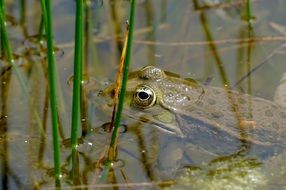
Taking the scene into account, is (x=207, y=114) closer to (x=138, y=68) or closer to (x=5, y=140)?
(x=138, y=68)

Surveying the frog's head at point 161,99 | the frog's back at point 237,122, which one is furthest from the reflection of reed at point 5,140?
the frog's back at point 237,122

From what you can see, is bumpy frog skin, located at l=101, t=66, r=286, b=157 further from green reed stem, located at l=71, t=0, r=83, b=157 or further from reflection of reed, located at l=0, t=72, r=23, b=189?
green reed stem, located at l=71, t=0, r=83, b=157

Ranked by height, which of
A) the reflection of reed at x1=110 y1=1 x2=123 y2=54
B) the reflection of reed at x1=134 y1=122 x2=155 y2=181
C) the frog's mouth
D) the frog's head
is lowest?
the reflection of reed at x1=134 y1=122 x2=155 y2=181

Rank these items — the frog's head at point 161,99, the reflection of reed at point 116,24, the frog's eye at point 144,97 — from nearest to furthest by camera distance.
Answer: the frog's eye at point 144,97 → the frog's head at point 161,99 → the reflection of reed at point 116,24

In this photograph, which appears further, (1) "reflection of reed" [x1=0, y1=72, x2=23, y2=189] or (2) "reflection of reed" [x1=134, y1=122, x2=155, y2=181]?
(2) "reflection of reed" [x1=134, y1=122, x2=155, y2=181]

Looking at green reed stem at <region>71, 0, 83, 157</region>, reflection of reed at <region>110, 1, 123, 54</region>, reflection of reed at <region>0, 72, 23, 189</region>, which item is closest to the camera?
green reed stem at <region>71, 0, 83, 157</region>

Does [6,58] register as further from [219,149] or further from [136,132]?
[219,149]

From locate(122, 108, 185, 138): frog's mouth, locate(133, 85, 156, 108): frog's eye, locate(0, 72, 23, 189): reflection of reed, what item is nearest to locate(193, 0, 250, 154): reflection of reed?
locate(122, 108, 185, 138): frog's mouth

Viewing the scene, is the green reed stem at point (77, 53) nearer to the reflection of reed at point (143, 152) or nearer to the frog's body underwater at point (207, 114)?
the reflection of reed at point (143, 152)

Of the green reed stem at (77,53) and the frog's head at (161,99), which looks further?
the frog's head at (161,99)
